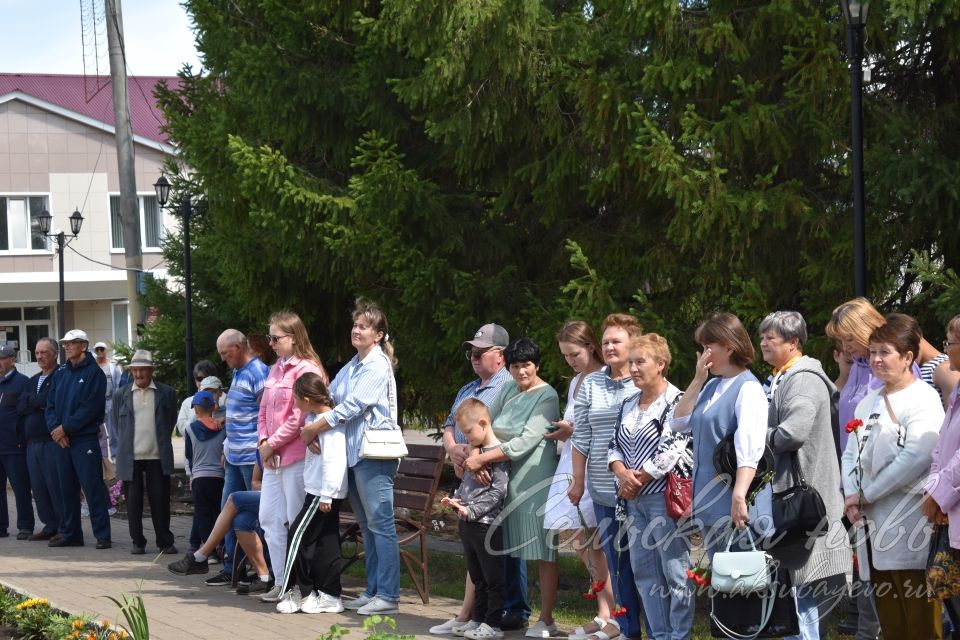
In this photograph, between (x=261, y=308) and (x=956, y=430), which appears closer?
(x=956, y=430)

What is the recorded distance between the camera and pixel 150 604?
9039mm

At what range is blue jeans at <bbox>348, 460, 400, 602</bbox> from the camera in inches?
331

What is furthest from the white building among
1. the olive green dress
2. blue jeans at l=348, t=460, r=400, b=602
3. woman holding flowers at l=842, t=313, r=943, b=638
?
Result: woman holding flowers at l=842, t=313, r=943, b=638

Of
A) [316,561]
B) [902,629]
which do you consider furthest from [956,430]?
[316,561]

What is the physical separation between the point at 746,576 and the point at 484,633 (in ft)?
7.40

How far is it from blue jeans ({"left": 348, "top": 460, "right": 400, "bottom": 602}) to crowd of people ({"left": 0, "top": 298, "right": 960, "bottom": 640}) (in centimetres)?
1

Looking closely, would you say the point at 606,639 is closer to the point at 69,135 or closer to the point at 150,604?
the point at 150,604

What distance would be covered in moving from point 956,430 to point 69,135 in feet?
124

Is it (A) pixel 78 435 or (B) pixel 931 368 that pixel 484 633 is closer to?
(B) pixel 931 368

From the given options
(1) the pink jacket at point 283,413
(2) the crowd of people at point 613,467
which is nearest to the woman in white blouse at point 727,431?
(2) the crowd of people at point 613,467

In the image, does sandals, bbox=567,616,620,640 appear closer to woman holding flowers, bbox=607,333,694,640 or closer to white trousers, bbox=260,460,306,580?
woman holding flowers, bbox=607,333,694,640

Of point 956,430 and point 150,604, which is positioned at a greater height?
point 956,430

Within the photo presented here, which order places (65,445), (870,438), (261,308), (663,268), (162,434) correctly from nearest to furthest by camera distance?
(870,438)
(663,268)
(162,434)
(65,445)
(261,308)

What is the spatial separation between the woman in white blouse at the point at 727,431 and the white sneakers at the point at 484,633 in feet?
6.04
